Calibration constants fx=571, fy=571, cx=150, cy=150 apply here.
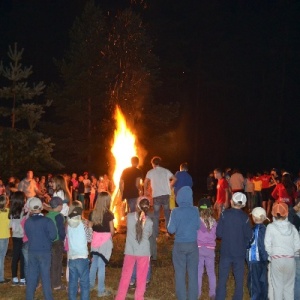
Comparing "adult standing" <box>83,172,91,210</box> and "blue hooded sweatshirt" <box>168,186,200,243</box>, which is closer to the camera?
"blue hooded sweatshirt" <box>168,186,200,243</box>

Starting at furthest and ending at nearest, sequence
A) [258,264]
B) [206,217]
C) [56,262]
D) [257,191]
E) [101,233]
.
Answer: [257,191], [56,262], [101,233], [206,217], [258,264]

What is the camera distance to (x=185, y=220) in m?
8.80

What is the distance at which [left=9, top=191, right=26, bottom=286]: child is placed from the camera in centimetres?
1043

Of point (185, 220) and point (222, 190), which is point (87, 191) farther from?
point (185, 220)

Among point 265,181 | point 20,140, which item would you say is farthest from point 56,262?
point 20,140

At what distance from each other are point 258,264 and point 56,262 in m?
3.57

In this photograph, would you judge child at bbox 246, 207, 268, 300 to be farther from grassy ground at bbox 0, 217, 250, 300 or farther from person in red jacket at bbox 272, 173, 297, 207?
person in red jacket at bbox 272, 173, 297, 207

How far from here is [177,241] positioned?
28.8ft

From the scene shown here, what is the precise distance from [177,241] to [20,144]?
2006 cm

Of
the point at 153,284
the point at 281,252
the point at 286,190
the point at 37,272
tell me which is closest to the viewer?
the point at 281,252

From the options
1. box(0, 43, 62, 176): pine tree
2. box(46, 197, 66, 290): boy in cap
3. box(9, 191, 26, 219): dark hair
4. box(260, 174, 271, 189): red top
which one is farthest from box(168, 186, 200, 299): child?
box(0, 43, 62, 176): pine tree

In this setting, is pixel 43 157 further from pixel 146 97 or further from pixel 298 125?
pixel 298 125

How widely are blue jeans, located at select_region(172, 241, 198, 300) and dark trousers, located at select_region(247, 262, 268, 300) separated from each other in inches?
33.6

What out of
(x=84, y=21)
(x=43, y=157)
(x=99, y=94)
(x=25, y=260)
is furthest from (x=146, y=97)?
(x=25, y=260)
